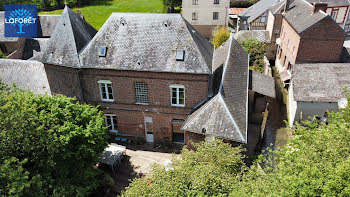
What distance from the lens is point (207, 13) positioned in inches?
2039

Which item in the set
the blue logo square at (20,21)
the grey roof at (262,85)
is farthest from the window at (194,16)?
the blue logo square at (20,21)

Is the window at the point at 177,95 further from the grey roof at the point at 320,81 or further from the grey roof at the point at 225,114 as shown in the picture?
the grey roof at the point at 320,81

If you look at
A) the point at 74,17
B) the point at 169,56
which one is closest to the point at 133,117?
the point at 169,56

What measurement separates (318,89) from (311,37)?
8577 millimetres

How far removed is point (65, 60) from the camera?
23.8 meters

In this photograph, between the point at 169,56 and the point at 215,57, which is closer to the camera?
the point at 169,56

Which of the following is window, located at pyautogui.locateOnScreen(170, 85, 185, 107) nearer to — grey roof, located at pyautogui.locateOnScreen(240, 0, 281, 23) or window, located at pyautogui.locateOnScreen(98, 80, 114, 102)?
window, located at pyautogui.locateOnScreen(98, 80, 114, 102)

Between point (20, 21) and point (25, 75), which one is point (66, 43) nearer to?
point (25, 75)

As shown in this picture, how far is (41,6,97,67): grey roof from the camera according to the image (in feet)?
77.9

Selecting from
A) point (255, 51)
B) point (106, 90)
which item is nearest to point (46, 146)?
point (106, 90)

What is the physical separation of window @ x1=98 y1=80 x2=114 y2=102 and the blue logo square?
85.2 feet

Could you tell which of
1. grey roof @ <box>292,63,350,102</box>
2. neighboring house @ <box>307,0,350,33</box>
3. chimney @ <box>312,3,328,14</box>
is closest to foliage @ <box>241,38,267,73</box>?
chimney @ <box>312,3,328,14</box>

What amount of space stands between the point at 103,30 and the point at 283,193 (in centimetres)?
2045

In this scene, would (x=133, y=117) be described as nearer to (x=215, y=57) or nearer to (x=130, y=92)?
(x=130, y=92)
